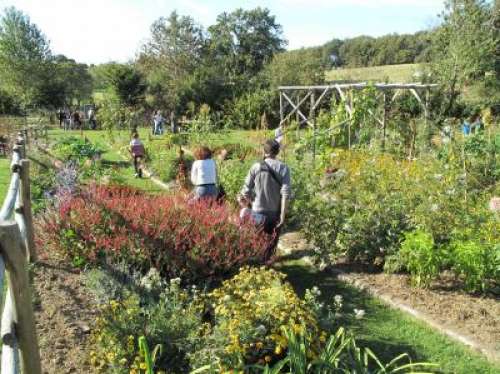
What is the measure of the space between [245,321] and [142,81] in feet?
103

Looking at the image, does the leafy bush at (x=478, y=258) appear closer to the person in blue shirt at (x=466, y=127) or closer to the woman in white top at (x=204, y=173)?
the woman in white top at (x=204, y=173)

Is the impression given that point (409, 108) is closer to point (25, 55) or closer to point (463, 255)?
point (463, 255)

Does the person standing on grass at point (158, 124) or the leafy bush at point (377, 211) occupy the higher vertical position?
the person standing on grass at point (158, 124)

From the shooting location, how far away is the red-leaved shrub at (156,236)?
187 inches

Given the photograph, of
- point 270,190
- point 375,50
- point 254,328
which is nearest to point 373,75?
point 375,50

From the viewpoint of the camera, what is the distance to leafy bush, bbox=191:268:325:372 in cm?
303

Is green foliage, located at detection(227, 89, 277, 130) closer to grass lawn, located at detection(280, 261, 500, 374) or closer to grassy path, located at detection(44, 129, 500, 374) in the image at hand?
grassy path, located at detection(44, 129, 500, 374)

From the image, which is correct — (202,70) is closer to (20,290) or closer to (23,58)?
(23,58)

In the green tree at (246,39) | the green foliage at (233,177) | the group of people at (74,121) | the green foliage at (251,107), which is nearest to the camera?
the green foliage at (233,177)

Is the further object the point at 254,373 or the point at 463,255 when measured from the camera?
the point at 463,255

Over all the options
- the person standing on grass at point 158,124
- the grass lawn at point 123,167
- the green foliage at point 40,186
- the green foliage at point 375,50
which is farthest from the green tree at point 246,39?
the green foliage at point 40,186

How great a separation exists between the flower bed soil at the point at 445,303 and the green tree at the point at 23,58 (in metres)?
33.1

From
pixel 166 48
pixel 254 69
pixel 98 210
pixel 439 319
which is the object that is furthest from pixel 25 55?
pixel 439 319

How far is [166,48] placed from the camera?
130 feet
